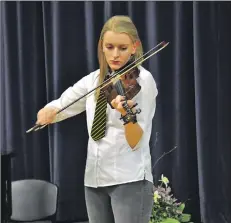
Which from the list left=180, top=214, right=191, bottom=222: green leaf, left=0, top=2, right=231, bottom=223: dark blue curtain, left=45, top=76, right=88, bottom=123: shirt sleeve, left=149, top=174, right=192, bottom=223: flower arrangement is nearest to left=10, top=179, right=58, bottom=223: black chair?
left=0, top=2, right=231, bottom=223: dark blue curtain

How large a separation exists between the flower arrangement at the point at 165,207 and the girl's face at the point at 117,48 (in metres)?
1.03

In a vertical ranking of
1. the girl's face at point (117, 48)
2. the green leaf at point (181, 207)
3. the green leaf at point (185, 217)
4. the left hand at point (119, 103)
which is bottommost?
the green leaf at point (185, 217)

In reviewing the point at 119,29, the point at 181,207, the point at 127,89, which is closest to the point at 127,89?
the point at 127,89

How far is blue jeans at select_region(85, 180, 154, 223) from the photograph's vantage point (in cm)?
146

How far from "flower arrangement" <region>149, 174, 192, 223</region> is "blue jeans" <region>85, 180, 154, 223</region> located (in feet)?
2.74

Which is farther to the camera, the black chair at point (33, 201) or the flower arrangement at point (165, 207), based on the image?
the flower arrangement at point (165, 207)

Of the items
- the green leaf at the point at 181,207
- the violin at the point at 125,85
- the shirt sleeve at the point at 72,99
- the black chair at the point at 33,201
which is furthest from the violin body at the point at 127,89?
the green leaf at the point at 181,207

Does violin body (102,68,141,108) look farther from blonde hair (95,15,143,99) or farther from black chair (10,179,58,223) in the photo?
black chair (10,179,58,223)

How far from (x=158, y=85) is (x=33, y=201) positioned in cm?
98

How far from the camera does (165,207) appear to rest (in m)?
2.39

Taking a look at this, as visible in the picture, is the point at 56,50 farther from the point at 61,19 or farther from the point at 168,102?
the point at 168,102

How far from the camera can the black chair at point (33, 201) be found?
86.7 inches

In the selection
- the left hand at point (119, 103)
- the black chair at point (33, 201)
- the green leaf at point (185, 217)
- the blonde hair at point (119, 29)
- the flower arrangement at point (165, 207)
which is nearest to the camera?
the left hand at point (119, 103)

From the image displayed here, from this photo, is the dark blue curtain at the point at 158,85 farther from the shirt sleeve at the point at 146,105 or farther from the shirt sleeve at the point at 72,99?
the shirt sleeve at the point at 146,105
